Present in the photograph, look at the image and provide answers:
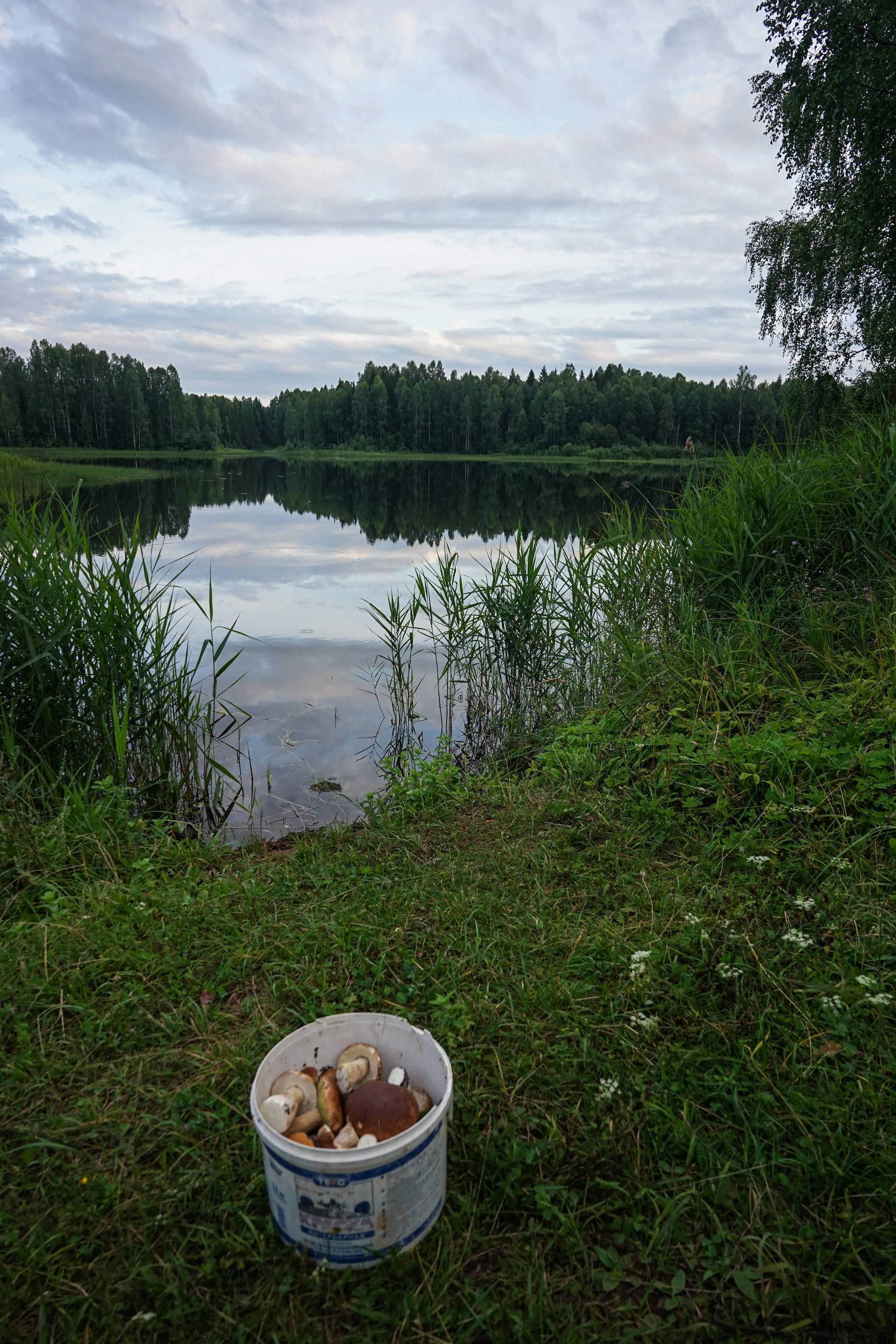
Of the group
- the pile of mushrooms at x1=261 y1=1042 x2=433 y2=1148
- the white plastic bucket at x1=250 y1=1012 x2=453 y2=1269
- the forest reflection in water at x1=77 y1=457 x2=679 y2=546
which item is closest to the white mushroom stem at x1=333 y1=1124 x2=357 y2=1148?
the pile of mushrooms at x1=261 y1=1042 x2=433 y2=1148

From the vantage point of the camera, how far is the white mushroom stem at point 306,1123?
163 centimetres

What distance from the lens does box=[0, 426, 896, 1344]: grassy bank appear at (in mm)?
1522

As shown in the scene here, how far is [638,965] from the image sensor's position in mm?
2293

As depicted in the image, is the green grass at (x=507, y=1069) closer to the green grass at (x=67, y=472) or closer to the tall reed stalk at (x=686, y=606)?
the tall reed stalk at (x=686, y=606)

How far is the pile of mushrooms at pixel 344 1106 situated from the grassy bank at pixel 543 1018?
0.21 meters

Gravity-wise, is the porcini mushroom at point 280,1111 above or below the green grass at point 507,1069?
above

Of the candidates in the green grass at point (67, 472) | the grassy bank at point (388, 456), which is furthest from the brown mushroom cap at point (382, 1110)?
the grassy bank at point (388, 456)

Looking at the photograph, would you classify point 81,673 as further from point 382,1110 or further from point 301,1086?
point 382,1110

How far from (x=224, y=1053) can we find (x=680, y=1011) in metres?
1.32

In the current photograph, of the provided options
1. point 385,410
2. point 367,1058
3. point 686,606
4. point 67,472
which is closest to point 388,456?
point 385,410

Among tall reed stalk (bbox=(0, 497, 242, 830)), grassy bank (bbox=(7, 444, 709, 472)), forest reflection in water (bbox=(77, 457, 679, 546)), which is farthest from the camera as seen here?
grassy bank (bbox=(7, 444, 709, 472))

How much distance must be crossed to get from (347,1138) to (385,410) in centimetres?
7686

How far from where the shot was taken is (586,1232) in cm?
164

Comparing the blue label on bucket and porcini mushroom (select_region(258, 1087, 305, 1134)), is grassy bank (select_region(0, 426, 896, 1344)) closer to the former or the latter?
the blue label on bucket
